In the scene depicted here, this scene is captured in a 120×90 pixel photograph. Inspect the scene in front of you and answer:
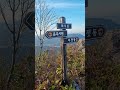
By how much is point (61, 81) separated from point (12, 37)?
0.71 metres

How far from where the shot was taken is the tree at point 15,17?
137 inches

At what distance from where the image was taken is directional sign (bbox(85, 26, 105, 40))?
4.41 metres

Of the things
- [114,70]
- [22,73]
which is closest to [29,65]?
[22,73]

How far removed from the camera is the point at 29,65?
11.9 ft

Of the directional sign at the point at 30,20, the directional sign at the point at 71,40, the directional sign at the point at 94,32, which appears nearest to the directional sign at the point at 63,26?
the directional sign at the point at 71,40

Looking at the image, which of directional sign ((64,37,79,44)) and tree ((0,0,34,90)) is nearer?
tree ((0,0,34,90))

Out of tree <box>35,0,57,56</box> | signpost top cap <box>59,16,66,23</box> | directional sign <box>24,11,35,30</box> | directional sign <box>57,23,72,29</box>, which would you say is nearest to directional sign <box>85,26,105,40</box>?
directional sign <box>57,23,72,29</box>

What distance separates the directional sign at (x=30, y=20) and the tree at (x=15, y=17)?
29 mm

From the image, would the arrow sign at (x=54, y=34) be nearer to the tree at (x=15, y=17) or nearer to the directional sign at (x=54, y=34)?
the directional sign at (x=54, y=34)

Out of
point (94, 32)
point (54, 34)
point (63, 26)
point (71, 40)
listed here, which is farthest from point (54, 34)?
point (94, 32)

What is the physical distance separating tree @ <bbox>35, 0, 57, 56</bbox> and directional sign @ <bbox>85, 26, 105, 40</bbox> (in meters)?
0.73

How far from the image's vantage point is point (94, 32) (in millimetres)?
4508

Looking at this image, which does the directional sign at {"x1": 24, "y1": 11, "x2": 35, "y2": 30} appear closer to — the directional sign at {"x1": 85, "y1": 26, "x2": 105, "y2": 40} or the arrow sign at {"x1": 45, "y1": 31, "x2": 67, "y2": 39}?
the arrow sign at {"x1": 45, "y1": 31, "x2": 67, "y2": 39}

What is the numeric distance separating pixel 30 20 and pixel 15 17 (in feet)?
0.45
